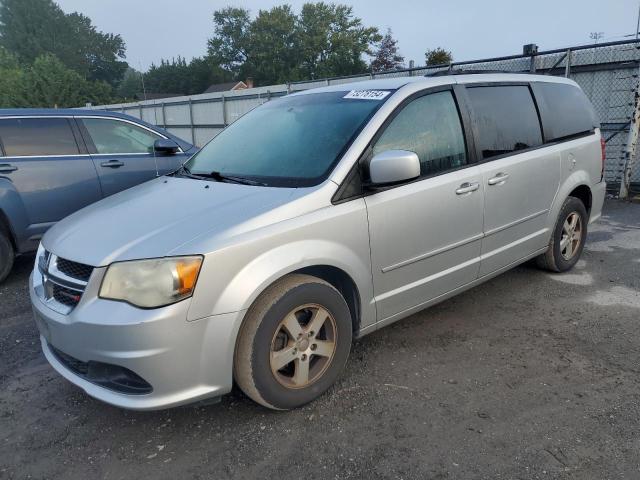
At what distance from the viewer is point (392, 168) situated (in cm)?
273

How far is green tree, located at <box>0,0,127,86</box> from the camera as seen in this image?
8231 centimetres

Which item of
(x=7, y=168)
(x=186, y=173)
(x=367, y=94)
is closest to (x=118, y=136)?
(x=7, y=168)

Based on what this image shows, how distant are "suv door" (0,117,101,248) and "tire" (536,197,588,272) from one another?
461 centimetres

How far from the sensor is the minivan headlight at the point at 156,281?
228 centimetres

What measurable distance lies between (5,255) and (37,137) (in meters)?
1.26

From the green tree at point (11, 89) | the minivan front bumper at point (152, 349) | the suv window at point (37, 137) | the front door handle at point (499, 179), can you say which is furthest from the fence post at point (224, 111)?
the green tree at point (11, 89)

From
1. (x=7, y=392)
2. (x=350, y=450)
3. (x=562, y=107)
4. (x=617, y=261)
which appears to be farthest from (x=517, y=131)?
(x=7, y=392)

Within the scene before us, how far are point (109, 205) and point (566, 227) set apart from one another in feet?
12.6

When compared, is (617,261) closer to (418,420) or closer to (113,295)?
(418,420)

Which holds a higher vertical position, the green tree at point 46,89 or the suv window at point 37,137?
the green tree at point 46,89

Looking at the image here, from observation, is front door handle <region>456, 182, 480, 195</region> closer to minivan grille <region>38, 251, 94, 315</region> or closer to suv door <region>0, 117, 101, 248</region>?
minivan grille <region>38, 251, 94, 315</region>

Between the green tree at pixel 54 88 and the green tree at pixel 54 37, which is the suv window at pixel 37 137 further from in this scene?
the green tree at pixel 54 37

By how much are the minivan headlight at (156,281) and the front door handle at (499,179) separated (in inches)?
89.1

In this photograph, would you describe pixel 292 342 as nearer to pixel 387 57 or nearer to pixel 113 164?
pixel 113 164
